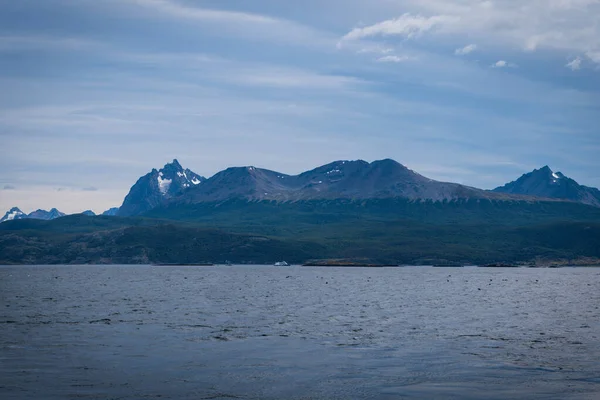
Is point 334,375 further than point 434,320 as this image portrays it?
No

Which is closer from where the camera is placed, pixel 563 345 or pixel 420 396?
pixel 420 396

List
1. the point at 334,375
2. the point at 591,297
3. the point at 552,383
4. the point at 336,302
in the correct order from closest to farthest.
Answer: the point at 552,383 < the point at 334,375 < the point at 336,302 < the point at 591,297

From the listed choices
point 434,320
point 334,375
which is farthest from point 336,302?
point 334,375

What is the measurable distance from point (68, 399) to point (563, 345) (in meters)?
49.6

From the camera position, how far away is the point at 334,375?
176 ft

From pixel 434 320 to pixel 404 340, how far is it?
23331 mm

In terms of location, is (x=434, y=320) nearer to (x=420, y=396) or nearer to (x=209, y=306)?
(x=209, y=306)

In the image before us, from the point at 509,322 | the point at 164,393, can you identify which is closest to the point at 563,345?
the point at 509,322

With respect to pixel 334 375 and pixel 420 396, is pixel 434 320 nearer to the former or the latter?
pixel 334 375

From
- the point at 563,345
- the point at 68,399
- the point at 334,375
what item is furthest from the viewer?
the point at 563,345

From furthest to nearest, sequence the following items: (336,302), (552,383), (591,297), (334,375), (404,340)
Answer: (591,297), (336,302), (404,340), (334,375), (552,383)

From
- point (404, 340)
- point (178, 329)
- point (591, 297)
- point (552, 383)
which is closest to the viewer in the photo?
point (552, 383)

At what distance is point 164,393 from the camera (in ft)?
153

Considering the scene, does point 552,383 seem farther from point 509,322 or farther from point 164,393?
point 509,322
